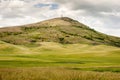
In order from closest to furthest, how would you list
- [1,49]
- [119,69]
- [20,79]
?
[20,79] < [119,69] < [1,49]

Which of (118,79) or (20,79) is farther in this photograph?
(118,79)

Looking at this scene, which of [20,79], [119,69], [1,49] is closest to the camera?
[20,79]

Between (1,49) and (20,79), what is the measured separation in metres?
182

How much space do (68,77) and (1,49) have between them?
180 m

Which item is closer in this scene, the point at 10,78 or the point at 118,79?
the point at 10,78

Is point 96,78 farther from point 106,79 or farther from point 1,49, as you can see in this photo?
point 1,49

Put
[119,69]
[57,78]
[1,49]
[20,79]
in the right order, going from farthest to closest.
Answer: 1. [1,49]
2. [119,69]
3. [57,78]
4. [20,79]

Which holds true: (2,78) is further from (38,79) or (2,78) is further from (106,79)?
(106,79)

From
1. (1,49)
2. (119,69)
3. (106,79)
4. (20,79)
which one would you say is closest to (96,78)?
(106,79)

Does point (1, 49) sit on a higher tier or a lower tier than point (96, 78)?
lower

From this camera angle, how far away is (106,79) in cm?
2245

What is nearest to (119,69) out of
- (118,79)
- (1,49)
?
(118,79)

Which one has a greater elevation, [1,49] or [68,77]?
[68,77]

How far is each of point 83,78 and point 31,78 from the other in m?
3.68
